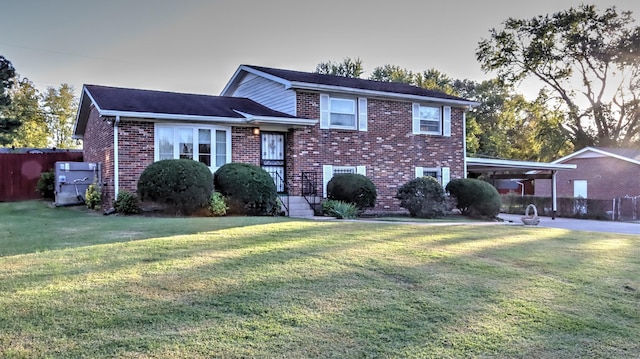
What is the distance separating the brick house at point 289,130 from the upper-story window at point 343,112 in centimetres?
4

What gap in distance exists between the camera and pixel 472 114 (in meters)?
46.7

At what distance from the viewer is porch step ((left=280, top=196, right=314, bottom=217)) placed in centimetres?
1465

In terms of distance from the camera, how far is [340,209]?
555 inches

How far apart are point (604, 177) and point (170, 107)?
27.2 meters

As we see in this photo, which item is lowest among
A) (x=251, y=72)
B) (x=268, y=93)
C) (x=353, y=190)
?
(x=353, y=190)

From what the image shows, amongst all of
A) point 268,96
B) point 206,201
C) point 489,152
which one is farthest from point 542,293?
point 489,152

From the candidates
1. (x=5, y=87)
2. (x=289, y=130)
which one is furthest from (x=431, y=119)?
(x=5, y=87)

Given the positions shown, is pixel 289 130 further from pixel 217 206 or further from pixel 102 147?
pixel 102 147

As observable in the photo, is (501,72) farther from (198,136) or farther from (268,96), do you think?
(198,136)

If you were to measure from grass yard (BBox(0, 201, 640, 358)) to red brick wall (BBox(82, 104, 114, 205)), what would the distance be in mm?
6515

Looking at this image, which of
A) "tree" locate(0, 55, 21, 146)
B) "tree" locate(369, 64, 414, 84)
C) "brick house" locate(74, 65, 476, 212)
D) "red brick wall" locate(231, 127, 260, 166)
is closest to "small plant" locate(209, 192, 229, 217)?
"brick house" locate(74, 65, 476, 212)

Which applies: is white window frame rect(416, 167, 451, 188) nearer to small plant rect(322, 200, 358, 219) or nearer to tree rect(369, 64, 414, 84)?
small plant rect(322, 200, 358, 219)

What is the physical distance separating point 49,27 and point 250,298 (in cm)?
1847

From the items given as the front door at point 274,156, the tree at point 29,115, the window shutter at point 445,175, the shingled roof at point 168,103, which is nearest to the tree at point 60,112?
the tree at point 29,115
